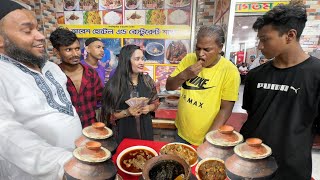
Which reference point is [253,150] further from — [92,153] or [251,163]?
[92,153]

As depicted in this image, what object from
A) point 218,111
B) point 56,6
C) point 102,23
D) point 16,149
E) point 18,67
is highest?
point 56,6

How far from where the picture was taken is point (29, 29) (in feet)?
4.76

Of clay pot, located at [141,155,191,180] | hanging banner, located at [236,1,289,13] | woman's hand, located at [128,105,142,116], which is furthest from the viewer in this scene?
hanging banner, located at [236,1,289,13]

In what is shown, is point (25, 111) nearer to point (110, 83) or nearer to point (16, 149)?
point (16, 149)

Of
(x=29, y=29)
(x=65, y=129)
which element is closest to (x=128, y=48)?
(x=29, y=29)

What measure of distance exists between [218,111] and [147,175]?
1.39 metres

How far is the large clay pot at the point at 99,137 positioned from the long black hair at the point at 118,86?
1285 millimetres

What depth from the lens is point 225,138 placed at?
0.96m

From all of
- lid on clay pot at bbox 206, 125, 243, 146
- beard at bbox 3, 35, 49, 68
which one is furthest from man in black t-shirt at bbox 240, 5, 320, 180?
beard at bbox 3, 35, 49, 68

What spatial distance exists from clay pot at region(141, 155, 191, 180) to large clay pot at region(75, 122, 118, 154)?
253 millimetres

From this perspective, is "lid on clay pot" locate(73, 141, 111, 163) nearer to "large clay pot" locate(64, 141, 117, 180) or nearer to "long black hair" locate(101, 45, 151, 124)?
"large clay pot" locate(64, 141, 117, 180)

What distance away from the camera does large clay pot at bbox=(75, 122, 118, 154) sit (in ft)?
3.42

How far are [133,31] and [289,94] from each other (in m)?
3.18

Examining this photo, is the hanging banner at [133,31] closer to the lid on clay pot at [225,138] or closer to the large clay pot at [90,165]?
the lid on clay pot at [225,138]
